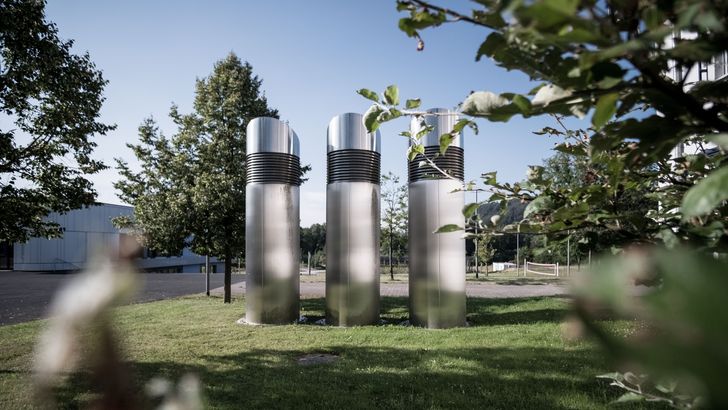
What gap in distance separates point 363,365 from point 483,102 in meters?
7.68

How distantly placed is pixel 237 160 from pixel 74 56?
28.7 feet

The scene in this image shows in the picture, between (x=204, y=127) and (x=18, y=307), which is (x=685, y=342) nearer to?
(x=204, y=127)

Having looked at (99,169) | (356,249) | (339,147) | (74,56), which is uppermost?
(74,56)

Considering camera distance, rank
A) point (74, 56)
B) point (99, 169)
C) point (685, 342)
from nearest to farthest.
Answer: point (685, 342), point (74, 56), point (99, 169)

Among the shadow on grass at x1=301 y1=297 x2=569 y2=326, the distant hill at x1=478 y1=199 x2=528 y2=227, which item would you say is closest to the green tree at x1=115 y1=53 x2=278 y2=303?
the shadow on grass at x1=301 y1=297 x2=569 y2=326

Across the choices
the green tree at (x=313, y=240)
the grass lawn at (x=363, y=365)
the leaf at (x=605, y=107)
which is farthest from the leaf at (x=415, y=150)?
the green tree at (x=313, y=240)

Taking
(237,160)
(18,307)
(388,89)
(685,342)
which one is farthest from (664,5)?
(18,307)

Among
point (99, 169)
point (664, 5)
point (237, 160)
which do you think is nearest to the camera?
point (664, 5)

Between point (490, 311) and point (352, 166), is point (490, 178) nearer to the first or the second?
point (352, 166)

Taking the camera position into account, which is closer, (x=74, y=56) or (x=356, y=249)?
(x=74, y=56)

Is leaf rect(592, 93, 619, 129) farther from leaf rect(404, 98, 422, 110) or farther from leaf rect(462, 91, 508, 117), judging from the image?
leaf rect(404, 98, 422, 110)

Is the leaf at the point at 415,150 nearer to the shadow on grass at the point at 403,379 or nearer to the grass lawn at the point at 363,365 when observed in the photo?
the grass lawn at the point at 363,365

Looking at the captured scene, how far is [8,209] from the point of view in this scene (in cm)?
869

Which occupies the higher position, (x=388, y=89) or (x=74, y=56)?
(x=74, y=56)
